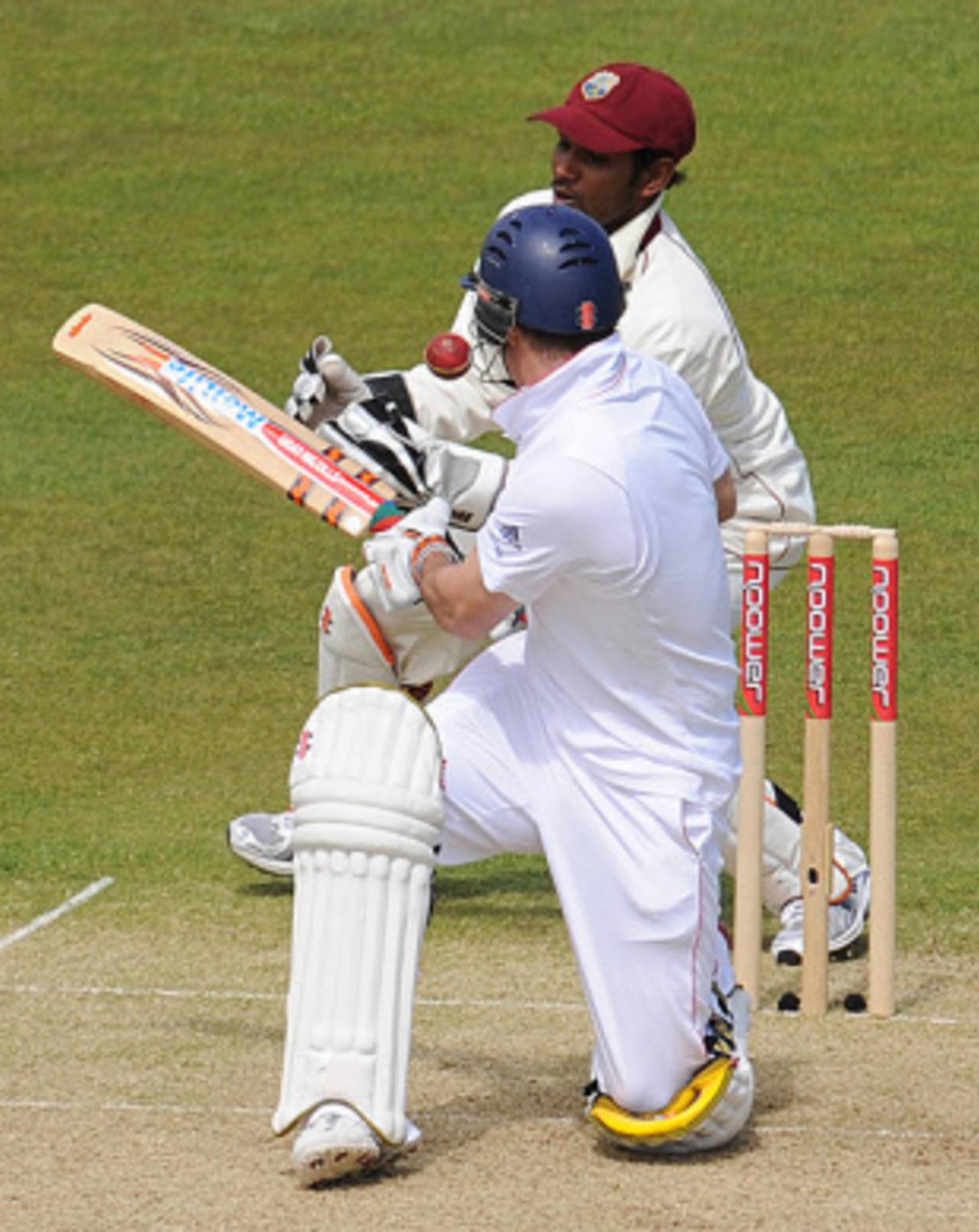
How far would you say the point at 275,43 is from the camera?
16.2 m

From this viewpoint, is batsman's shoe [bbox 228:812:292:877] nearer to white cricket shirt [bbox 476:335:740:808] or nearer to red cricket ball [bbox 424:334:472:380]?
red cricket ball [bbox 424:334:472:380]

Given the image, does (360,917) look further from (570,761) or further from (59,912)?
(59,912)

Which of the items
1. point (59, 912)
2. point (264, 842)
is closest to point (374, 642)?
point (264, 842)

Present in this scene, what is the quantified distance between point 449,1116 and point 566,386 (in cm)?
120

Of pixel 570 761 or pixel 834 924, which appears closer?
pixel 570 761

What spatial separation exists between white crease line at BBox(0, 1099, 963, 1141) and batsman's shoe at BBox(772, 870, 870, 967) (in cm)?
116

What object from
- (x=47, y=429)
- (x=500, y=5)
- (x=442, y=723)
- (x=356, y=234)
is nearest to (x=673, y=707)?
(x=442, y=723)

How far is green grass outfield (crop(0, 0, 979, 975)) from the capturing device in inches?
291

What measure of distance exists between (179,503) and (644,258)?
16.6ft

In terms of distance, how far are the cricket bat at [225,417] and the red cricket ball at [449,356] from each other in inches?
9.3

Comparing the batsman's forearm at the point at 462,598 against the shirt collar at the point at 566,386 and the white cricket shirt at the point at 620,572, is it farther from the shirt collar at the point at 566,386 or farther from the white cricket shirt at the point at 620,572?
the shirt collar at the point at 566,386

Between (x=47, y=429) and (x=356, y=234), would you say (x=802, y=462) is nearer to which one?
(x=47, y=429)

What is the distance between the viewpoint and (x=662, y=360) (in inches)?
219

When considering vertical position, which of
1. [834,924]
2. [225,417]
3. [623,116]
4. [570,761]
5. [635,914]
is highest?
[623,116]
